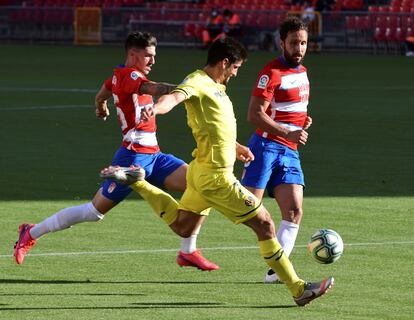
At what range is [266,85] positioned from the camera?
34.8 ft

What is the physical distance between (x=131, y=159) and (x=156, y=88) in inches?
37.7

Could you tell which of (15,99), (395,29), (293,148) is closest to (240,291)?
(293,148)

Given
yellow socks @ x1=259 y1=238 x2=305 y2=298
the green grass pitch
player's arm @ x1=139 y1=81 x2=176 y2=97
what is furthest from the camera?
player's arm @ x1=139 y1=81 x2=176 y2=97

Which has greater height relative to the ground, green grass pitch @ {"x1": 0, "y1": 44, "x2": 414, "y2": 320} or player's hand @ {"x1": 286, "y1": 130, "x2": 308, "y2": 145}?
player's hand @ {"x1": 286, "y1": 130, "x2": 308, "y2": 145}

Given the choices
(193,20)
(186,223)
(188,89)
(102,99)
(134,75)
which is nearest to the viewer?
(188,89)

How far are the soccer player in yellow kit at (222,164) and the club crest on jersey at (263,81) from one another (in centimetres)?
87

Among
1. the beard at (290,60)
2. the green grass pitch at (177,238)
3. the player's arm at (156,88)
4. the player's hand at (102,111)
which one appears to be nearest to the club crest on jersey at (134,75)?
the player's arm at (156,88)

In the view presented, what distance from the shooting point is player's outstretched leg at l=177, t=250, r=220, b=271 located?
428 inches

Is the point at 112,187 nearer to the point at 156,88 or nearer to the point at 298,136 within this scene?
the point at 156,88

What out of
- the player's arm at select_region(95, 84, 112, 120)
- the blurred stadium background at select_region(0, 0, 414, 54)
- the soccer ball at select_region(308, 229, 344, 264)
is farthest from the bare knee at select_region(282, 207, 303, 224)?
the blurred stadium background at select_region(0, 0, 414, 54)

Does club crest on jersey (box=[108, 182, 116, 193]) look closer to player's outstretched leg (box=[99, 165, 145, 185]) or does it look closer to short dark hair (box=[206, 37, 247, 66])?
player's outstretched leg (box=[99, 165, 145, 185])

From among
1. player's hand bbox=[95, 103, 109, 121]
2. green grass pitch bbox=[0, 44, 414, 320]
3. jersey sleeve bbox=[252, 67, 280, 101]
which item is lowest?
green grass pitch bbox=[0, 44, 414, 320]

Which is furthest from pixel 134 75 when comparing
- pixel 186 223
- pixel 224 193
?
pixel 224 193

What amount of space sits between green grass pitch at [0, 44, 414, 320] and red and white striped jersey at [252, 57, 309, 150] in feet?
3.97
